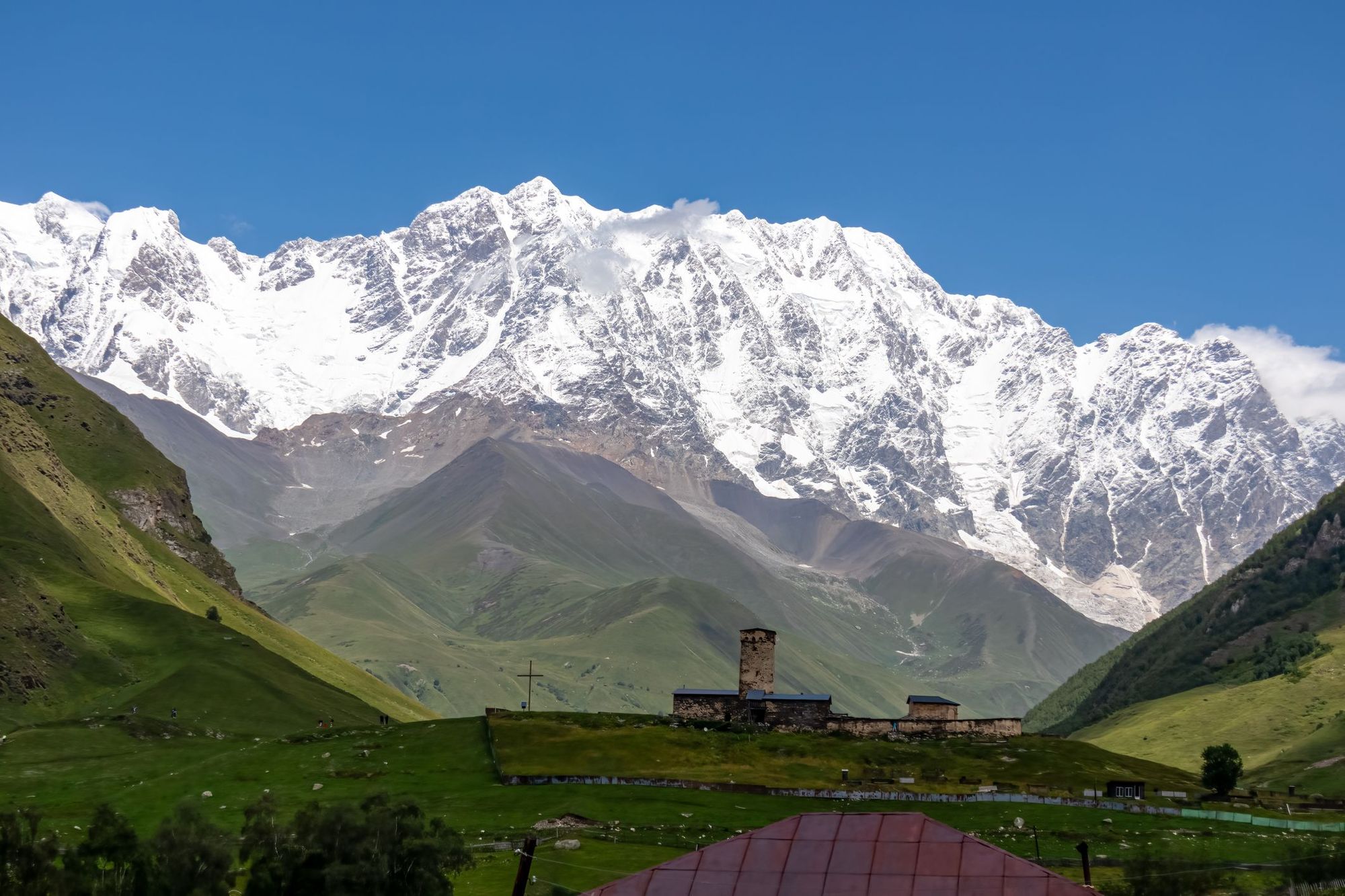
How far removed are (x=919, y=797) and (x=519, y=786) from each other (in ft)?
115

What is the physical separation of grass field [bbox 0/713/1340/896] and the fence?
189 cm

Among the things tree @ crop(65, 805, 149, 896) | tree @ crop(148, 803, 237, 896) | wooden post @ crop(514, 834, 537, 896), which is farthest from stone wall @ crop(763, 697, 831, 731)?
wooden post @ crop(514, 834, 537, 896)

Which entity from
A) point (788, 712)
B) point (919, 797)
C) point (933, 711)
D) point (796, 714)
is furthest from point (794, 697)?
point (919, 797)

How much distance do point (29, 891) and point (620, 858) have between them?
127ft

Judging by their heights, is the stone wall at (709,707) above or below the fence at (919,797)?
above

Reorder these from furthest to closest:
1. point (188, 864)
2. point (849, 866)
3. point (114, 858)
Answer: point (114, 858) → point (188, 864) → point (849, 866)

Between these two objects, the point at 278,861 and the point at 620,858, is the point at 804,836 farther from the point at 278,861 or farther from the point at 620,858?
the point at 620,858

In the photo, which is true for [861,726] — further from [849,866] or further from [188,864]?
[849,866]

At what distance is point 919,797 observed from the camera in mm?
138250

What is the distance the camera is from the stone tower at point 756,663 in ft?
602

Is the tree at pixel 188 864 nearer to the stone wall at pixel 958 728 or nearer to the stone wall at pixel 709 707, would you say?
the stone wall at pixel 709 707

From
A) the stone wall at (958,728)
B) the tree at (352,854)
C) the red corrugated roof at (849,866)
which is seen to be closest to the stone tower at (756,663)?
the stone wall at (958,728)

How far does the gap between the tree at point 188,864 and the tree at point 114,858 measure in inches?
32.2

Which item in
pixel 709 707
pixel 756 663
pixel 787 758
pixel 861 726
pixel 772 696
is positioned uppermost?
pixel 756 663
